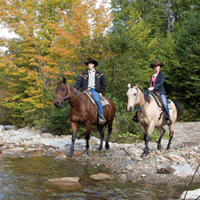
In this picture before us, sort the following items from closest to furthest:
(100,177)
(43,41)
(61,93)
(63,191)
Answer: (63,191) < (100,177) < (61,93) < (43,41)

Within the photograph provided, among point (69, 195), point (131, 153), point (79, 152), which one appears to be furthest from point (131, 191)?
point (79, 152)

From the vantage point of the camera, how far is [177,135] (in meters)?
12.8

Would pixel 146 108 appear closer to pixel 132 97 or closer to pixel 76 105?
pixel 132 97

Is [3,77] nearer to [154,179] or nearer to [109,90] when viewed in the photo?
[109,90]

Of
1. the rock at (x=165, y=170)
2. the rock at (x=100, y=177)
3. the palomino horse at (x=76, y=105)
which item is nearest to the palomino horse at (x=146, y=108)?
the rock at (x=165, y=170)

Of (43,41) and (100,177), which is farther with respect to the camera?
(43,41)

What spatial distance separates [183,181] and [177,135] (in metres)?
8.06

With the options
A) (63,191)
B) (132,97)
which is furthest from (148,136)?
(63,191)

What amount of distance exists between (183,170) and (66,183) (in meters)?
2.99

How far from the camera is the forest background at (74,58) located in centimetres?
1285

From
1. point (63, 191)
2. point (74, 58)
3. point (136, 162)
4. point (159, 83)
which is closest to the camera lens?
point (63, 191)

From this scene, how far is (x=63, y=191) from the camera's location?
4.04 meters

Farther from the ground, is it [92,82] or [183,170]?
[92,82]

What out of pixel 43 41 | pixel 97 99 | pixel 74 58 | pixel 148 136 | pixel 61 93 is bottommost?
pixel 148 136
